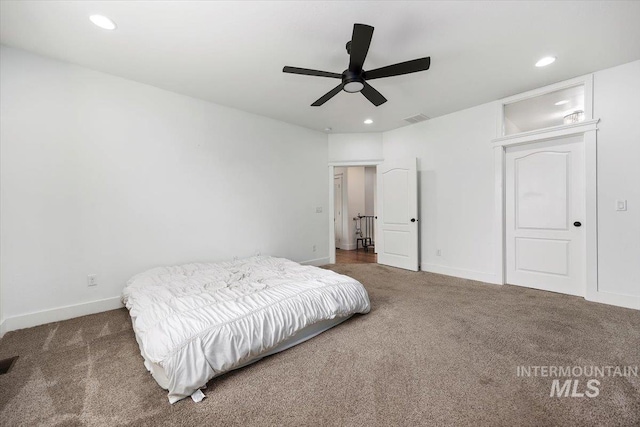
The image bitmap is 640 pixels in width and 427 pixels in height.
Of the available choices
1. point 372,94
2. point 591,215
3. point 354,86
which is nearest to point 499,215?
point 591,215

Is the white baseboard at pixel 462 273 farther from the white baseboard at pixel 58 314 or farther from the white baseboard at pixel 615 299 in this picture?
the white baseboard at pixel 58 314

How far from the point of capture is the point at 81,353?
201 cm

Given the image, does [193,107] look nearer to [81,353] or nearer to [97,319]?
[97,319]

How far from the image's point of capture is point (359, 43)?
72.4 inches

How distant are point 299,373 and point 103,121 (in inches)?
130

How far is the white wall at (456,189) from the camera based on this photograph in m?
3.90

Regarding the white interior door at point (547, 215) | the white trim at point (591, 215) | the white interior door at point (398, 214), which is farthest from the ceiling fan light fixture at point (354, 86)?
the white trim at point (591, 215)

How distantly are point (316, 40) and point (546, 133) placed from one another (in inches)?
125

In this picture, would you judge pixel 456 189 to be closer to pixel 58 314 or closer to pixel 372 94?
pixel 372 94

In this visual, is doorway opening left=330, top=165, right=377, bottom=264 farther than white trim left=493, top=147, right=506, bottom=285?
Yes

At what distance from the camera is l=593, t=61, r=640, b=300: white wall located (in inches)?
110

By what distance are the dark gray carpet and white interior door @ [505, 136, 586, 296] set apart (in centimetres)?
69

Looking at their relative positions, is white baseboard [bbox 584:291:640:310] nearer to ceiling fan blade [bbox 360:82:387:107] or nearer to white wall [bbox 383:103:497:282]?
white wall [bbox 383:103:497:282]

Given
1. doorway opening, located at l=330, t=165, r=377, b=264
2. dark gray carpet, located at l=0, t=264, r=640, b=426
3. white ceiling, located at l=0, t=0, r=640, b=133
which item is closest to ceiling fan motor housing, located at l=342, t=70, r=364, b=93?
white ceiling, located at l=0, t=0, r=640, b=133
